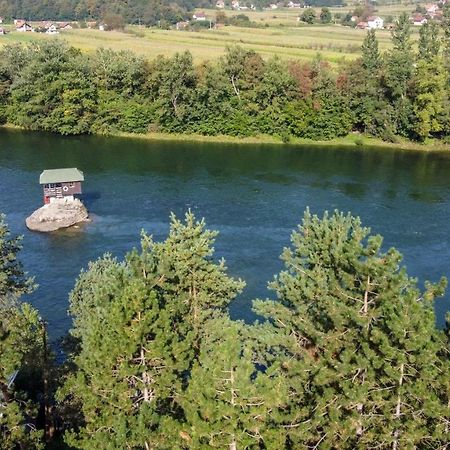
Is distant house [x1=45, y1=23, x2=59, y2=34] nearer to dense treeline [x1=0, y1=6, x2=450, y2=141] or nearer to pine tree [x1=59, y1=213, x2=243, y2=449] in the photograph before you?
dense treeline [x1=0, y1=6, x2=450, y2=141]

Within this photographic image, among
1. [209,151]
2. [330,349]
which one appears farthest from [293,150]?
[330,349]

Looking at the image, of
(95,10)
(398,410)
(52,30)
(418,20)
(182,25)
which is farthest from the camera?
(95,10)

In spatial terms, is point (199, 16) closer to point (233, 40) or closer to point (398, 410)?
point (233, 40)

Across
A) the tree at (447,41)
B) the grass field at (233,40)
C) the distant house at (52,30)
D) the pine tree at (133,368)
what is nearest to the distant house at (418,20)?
the grass field at (233,40)

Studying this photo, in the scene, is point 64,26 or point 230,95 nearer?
point 230,95

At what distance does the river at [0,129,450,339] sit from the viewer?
47656mm

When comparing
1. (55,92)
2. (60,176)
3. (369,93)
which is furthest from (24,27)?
(60,176)

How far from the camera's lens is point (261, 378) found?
18.5m

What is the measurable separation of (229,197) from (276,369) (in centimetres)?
4255

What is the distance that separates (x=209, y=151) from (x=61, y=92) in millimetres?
22729

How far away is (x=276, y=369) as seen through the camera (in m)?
20.4

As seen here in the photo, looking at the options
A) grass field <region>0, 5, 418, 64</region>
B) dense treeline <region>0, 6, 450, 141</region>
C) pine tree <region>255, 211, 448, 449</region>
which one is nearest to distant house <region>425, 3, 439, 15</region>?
grass field <region>0, 5, 418, 64</region>

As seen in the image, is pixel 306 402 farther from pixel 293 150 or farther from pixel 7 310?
pixel 293 150

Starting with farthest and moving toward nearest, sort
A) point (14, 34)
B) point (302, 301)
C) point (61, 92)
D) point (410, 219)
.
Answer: point (14, 34), point (61, 92), point (410, 219), point (302, 301)
